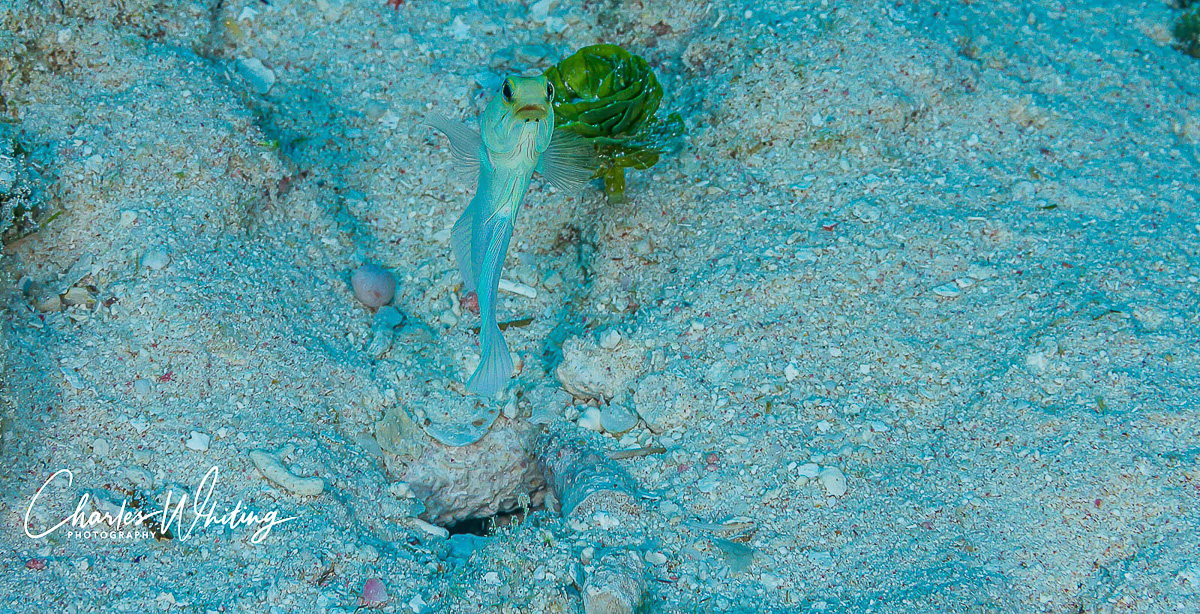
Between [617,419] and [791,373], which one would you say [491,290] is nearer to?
[617,419]

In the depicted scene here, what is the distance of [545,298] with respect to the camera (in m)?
3.56

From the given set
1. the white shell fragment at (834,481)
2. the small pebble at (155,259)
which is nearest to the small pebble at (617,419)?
the white shell fragment at (834,481)

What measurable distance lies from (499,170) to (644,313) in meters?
1.15

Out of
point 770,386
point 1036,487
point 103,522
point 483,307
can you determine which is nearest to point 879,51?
point 770,386

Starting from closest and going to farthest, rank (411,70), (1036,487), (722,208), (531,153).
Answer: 1. (531,153)
2. (1036,487)
3. (722,208)
4. (411,70)

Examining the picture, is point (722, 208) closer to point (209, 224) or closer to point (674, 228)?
point (674, 228)

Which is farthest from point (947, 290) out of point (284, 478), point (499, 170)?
point (284, 478)

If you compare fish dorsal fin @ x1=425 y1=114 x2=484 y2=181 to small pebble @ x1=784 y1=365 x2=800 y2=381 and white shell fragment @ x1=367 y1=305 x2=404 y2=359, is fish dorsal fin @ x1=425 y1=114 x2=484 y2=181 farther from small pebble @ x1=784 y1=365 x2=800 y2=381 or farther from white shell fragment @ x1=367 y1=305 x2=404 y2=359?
small pebble @ x1=784 y1=365 x2=800 y2=381

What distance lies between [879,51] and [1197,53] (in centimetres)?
211

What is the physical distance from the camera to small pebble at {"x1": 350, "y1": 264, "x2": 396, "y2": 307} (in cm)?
338

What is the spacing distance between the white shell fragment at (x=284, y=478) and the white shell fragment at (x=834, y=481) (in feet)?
6.02

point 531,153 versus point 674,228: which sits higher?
point 531,153

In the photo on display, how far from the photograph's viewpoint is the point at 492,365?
8.41 ft

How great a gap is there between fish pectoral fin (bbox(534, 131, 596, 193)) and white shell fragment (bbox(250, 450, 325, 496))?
4.56 ft
